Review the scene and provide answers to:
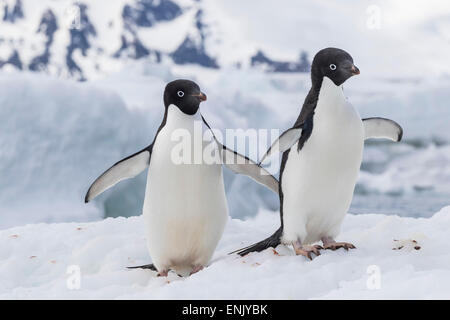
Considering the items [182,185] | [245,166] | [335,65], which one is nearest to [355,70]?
[335,65]

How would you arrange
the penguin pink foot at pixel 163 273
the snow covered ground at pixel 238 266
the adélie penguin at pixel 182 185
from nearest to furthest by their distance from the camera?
1. the snow covered ground at pixel 238 266
2. the adélie penguin at pixel 182 185
3. the penguin pink foot at pixel 163 273

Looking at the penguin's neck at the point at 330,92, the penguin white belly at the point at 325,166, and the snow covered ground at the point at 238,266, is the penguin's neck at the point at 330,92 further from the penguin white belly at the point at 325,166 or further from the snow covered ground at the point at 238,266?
the snow covered ground at the point at 238,266

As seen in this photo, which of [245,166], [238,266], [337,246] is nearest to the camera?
[238,266]

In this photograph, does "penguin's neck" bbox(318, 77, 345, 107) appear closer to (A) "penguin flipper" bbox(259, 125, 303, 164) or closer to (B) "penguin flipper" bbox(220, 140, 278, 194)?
(A) "penguin flipper" bbox(259, 125, 303, 164)

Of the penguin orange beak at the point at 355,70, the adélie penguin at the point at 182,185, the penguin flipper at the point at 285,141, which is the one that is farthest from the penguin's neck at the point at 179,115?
the penguin orange beak at the point at 355,70

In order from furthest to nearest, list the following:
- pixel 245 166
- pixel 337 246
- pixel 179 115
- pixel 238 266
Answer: pixel 245 166 → pixel 179 115 → pixel 337 246 → pixel 238 266

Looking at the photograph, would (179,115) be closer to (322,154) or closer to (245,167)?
(245,167)

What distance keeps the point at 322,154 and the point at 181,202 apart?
1.52ft

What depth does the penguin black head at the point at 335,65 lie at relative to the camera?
1699 mm

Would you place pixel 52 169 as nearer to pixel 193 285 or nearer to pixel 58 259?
pixel 58 259

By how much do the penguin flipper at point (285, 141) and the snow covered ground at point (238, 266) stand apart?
308 mm

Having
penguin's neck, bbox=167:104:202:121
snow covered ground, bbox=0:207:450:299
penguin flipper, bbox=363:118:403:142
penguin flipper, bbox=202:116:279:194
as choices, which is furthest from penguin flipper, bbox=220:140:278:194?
penguin flipper, bbox=363:118:403:142

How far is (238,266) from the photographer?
1.63 meters

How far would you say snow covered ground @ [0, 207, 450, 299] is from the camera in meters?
1.42
